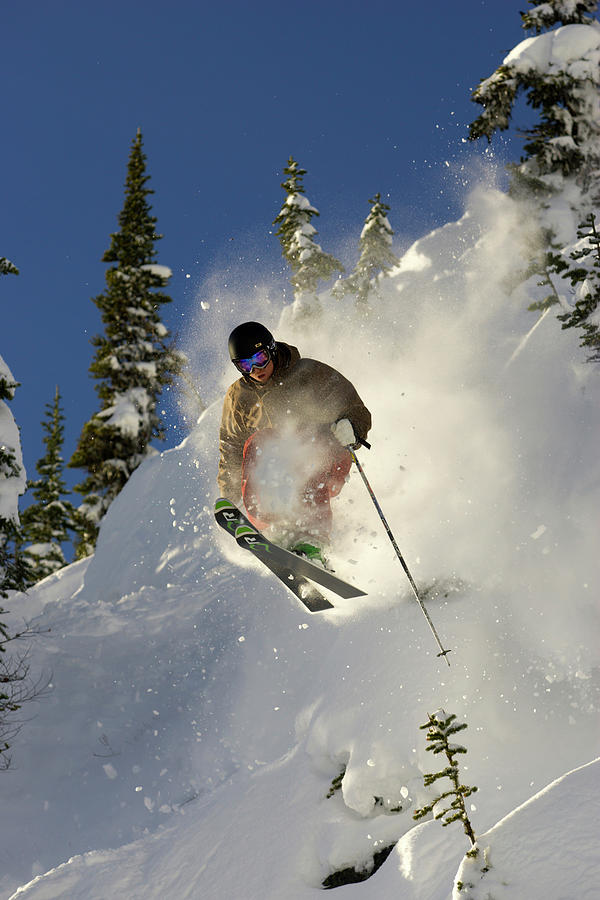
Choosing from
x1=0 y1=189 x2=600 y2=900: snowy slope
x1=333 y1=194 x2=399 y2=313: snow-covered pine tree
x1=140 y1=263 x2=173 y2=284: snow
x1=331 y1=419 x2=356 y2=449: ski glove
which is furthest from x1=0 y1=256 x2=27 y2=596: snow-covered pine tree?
x1=333 y1=194 x2=399 y2=313: snow-covered pine tree

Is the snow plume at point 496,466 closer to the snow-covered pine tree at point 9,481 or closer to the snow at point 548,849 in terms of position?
the snow at point 548,849

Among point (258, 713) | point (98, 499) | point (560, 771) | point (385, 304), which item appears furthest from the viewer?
point (385, 304)

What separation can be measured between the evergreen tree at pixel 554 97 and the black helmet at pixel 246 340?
7710 millimetres

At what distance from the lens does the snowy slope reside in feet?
20.3

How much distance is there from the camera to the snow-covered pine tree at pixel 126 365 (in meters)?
21.4

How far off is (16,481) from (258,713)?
6.11 m

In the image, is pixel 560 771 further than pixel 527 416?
No

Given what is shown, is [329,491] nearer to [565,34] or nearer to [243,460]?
[243,460]

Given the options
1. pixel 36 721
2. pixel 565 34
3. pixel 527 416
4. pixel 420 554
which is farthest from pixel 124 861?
pixel 565 34

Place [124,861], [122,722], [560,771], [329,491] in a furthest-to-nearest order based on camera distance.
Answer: [122,722] → [329,491] → [124,861] → [560,771]

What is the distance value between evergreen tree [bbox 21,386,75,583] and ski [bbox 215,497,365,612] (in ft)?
76.0

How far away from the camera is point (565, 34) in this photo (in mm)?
11594

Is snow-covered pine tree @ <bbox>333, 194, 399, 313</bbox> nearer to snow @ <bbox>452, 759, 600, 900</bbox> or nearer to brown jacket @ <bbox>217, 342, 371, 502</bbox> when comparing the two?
brown jacket @ <bbox>217, 342, 371, 502</bbox>

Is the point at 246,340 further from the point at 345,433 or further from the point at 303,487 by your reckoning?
the point at 303,487
